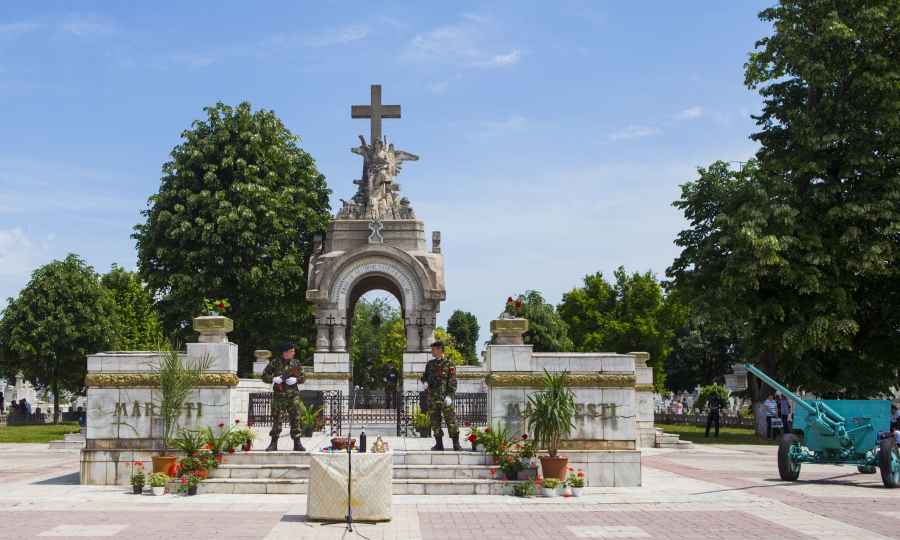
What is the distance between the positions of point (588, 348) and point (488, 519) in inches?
1848

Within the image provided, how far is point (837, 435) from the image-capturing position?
1645 cm

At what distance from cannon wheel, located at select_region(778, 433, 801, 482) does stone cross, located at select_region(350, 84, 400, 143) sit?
721 inches

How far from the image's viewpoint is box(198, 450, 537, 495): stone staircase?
14.3 m

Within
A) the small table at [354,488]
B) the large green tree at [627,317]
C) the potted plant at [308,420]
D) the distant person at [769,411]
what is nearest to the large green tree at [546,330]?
the large green tree at [627,317]

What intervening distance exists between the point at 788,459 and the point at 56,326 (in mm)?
39268

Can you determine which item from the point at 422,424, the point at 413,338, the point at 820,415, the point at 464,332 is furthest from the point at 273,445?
the point at 464,332

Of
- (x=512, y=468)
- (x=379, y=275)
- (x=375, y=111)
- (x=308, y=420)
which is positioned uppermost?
(x=375, y=111)

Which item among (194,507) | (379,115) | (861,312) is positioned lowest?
(194,507)

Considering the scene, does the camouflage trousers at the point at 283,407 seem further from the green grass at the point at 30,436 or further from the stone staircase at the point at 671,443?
the green grass at the point at 30,436

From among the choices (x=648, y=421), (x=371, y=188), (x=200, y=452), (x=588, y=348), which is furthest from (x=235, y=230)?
(x=588, y=348)

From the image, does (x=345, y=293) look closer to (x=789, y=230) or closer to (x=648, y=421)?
(x=648, y=421)

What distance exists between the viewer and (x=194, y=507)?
1287 cm

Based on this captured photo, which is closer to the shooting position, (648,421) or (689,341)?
(648,421)

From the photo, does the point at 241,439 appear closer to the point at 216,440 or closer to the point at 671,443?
the point at 216,440
